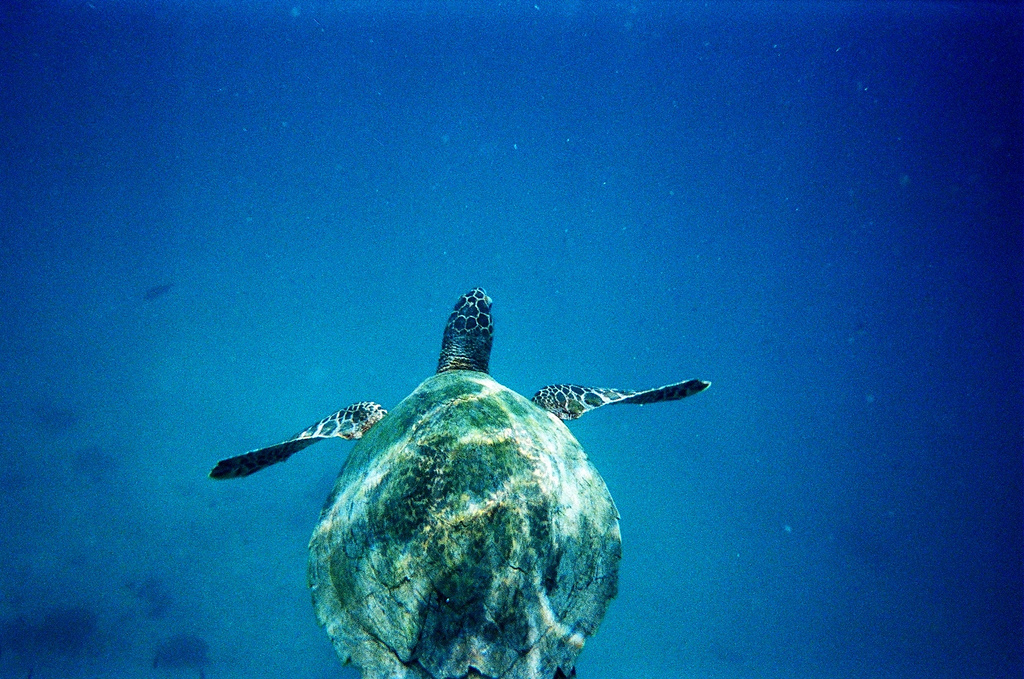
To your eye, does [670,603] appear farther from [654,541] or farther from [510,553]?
[510,553]

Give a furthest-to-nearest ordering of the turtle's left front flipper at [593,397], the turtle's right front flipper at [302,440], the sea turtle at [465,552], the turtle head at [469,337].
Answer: the turtle head at [469,337] < the turtle's left front flipper at [593,397] < the turtle's right front flipper at [302,440] < the sea turtle at [465,552]

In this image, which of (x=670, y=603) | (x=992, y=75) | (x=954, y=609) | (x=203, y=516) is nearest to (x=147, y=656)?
(x=203, y=516)

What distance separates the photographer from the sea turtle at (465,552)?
2.71m

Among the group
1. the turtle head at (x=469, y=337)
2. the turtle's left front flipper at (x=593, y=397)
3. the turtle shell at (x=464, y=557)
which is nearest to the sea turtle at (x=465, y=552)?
the turtle shell at (x=464, y=557)

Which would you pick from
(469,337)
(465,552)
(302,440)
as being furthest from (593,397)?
(465,552)

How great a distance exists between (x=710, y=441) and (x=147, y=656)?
2934 cm

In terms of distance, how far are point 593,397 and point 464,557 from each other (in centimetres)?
389

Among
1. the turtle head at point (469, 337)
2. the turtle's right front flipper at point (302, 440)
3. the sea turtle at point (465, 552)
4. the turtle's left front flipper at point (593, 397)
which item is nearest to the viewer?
the sea turtle at point (465, 552)

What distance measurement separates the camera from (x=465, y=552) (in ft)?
8.92

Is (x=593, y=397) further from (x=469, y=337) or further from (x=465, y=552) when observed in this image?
(x=465, y=552)

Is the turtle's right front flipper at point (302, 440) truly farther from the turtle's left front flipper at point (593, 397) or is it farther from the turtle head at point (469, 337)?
the turtle's left front flipper at point (593, 397)

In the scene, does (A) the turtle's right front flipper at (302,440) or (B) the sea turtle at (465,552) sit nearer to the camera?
(B) the sea turtle at (465,552)

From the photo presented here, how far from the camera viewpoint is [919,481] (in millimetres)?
36312

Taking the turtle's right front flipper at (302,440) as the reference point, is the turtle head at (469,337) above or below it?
above
